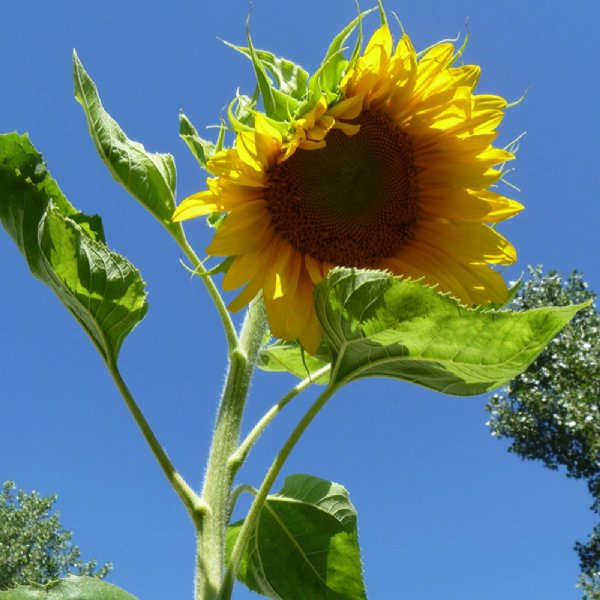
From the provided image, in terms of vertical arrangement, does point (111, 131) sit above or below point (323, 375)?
above

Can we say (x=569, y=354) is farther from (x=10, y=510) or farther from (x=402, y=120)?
(x=402, y=120)

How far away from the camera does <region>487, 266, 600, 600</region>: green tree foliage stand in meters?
14.7

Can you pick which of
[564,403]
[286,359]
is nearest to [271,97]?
[286,359]

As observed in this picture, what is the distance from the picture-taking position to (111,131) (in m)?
1.59

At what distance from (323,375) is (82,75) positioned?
74cm

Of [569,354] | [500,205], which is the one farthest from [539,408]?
[500,205]

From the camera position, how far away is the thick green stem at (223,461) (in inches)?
53.1

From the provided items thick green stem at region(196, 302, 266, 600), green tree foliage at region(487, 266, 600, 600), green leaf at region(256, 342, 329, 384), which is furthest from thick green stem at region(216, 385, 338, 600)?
green tree foliage at region(487, 266, 600, 600)

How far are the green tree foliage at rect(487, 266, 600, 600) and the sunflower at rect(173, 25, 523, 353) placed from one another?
13.6 metres

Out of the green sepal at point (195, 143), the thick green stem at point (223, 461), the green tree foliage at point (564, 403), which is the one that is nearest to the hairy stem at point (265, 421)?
the thick green stem at point (223, 461)

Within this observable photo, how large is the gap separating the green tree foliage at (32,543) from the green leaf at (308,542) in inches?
663

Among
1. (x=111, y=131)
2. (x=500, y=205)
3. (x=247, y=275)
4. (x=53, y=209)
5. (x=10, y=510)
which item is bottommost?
(x=53, y=209)

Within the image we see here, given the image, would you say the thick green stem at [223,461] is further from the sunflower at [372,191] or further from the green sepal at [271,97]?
the green sepal at [271,97]

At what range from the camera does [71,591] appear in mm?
1360
